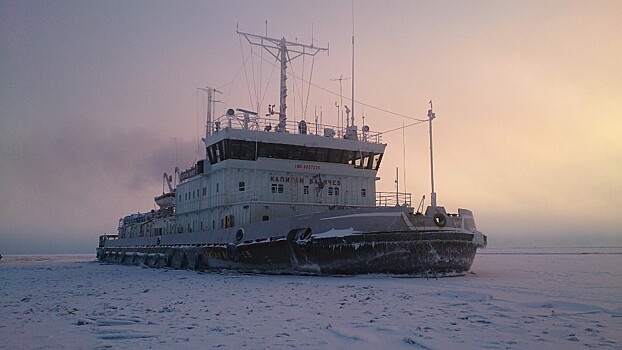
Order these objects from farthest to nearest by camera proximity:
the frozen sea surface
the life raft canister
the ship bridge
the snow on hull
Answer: the ship bridge
the life raft canister
the snow on hull
the frozen sea surface

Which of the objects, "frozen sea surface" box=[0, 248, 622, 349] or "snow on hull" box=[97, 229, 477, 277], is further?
"snow on hull" box=[97, 229, 477, 277]

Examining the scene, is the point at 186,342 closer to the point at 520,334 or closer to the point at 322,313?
the point at 322,313

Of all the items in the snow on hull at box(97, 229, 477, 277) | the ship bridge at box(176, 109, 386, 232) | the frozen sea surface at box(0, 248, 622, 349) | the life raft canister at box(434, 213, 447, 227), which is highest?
the ship bridge at box(176, 109, 386, 232)

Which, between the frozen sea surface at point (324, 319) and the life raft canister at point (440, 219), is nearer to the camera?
the frozen sea surface at point (324, 319)

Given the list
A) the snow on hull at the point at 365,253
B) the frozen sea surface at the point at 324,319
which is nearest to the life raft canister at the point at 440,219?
the snow on hull at the point at 365,253

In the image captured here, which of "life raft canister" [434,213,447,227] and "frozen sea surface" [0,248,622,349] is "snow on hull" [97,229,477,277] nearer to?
"life raft canister" [434,213,447,227]

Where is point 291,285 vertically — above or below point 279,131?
below

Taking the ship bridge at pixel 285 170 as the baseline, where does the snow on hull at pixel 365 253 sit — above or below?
below

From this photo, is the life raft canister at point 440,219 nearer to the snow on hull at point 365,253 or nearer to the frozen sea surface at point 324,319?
the snow on hull at point 365,253

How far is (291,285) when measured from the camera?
1467 cm

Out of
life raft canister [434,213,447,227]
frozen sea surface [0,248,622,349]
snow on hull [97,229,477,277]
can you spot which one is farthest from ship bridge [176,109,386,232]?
frozen sea surface [0,248,622,349]

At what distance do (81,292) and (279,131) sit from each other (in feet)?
41.8

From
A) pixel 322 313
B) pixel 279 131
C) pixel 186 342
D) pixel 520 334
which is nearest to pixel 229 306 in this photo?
pixel 322 313

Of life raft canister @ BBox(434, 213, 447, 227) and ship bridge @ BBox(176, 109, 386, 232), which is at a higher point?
ship bridge @ BBox(176, 109, 386, 232)
